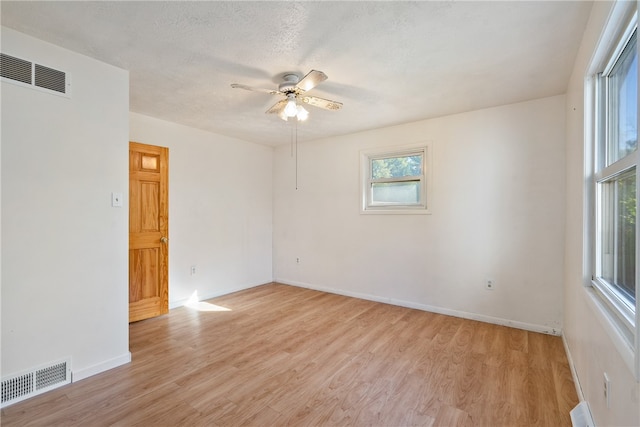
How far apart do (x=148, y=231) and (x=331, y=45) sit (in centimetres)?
302

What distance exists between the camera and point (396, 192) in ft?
13.6

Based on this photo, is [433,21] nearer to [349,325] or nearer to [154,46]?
[154,46]

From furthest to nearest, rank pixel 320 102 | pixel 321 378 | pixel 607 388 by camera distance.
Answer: pixel 320 102
pixel 321 378
pixel 607 388

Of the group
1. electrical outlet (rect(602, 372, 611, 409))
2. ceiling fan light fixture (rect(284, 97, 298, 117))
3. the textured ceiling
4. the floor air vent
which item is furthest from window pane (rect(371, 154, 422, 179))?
the floor air vent

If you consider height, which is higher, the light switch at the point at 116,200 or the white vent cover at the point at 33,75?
the white vent cover at the point at 33,75

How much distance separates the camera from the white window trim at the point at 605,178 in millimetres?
1130

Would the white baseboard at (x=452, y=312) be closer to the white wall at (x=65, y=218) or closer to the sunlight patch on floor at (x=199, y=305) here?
the sunlight patch on floor at (x=199, y=305)

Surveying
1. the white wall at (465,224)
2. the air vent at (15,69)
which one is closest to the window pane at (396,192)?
the white wall at (465,224)

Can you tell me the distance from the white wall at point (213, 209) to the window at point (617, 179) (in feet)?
13.8

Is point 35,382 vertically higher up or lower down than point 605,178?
lower down

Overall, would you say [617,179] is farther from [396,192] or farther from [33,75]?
[33,75]

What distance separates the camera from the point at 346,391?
210 centimetres

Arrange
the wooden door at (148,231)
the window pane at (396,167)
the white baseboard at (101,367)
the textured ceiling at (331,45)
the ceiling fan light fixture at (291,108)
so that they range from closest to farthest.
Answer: the textured ceiling at (331,45)
the white baseboard at (101,367)
the ceiling fan light fixture at (291,108)
the wooden door at (148,231)
the window pane at (396,167)

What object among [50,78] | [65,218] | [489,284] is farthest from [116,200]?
[489,284]
